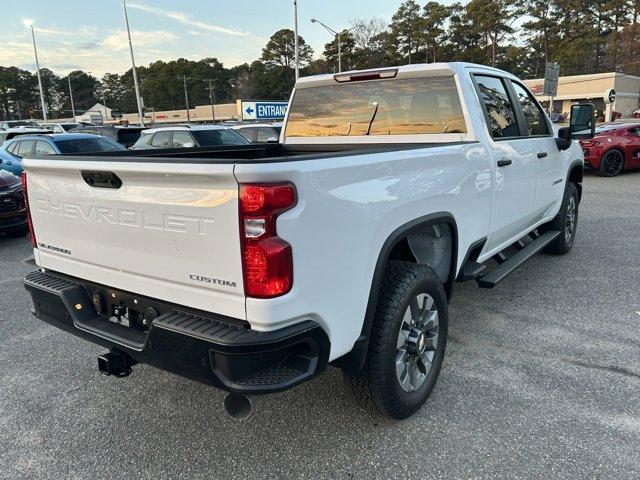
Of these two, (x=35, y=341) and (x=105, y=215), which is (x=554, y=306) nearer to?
(x=105, y=215)

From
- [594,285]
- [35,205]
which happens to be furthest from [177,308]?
[594,285]

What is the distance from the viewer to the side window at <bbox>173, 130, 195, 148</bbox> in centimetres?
1248

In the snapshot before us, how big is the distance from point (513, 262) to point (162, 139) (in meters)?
11.1

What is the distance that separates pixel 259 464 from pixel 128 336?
3.01 feet

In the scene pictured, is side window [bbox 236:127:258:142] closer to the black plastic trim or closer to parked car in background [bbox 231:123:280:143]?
parked car in background [bbox 231:123:280:143]

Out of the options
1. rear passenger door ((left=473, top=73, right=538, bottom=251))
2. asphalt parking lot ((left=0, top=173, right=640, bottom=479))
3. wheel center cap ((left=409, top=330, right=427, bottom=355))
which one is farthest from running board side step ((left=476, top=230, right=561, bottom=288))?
wheel center cap ((left=409, top=330, right=427, bottom=355))

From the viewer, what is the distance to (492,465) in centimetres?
239

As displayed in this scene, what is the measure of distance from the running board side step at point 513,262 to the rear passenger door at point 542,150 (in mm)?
231

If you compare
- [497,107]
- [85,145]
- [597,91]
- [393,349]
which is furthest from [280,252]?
[597,91]

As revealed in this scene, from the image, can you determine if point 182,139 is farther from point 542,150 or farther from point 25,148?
point 542,150

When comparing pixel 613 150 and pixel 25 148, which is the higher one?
pixel 25 148

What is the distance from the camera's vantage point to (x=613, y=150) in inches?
492

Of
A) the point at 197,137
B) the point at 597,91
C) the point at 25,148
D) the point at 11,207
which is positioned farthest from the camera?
the point at 597,91

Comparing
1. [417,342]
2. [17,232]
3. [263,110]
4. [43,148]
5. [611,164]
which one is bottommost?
[17,232]
